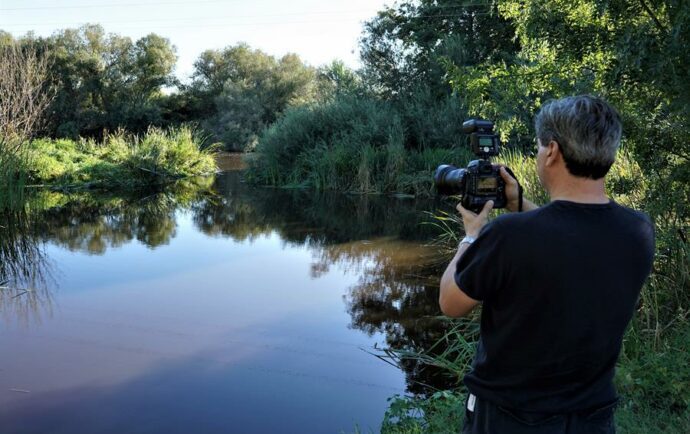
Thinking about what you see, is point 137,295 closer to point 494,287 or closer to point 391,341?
point 391,341

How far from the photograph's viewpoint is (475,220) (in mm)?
1762

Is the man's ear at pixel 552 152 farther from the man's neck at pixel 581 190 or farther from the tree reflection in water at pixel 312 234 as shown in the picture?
the tree reflection in water at pixel 312 234

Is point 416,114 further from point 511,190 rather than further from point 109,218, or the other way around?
point 511,190

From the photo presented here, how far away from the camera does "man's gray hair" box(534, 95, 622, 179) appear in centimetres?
144

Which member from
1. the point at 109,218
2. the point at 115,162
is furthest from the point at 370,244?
the point at 115,162

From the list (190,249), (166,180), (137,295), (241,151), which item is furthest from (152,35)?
(137,295)

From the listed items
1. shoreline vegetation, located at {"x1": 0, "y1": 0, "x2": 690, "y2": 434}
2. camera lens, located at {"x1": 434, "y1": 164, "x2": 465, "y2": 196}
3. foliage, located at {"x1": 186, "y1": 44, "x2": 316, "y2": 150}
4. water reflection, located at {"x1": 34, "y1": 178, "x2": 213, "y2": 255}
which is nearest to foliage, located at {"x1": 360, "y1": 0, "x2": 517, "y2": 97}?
shoreline vegetation, located at {"x1": 0, "y1": 0, "x2": 690, "y2": 434}

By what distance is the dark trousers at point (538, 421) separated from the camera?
1482 mm

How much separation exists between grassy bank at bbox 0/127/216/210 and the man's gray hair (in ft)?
53.2

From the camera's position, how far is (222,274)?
25.5 feet

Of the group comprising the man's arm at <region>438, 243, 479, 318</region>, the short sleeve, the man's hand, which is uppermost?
the man's hand

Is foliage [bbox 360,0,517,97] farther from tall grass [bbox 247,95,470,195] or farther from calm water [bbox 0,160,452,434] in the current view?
calm water [bbox 0,160,452,434]

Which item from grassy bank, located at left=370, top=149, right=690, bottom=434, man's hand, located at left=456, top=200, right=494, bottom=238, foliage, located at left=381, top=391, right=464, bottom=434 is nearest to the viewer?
man's hand, located at left=456, top=200, right=494, bottom=238

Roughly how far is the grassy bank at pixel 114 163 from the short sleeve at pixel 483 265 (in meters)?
16.1
